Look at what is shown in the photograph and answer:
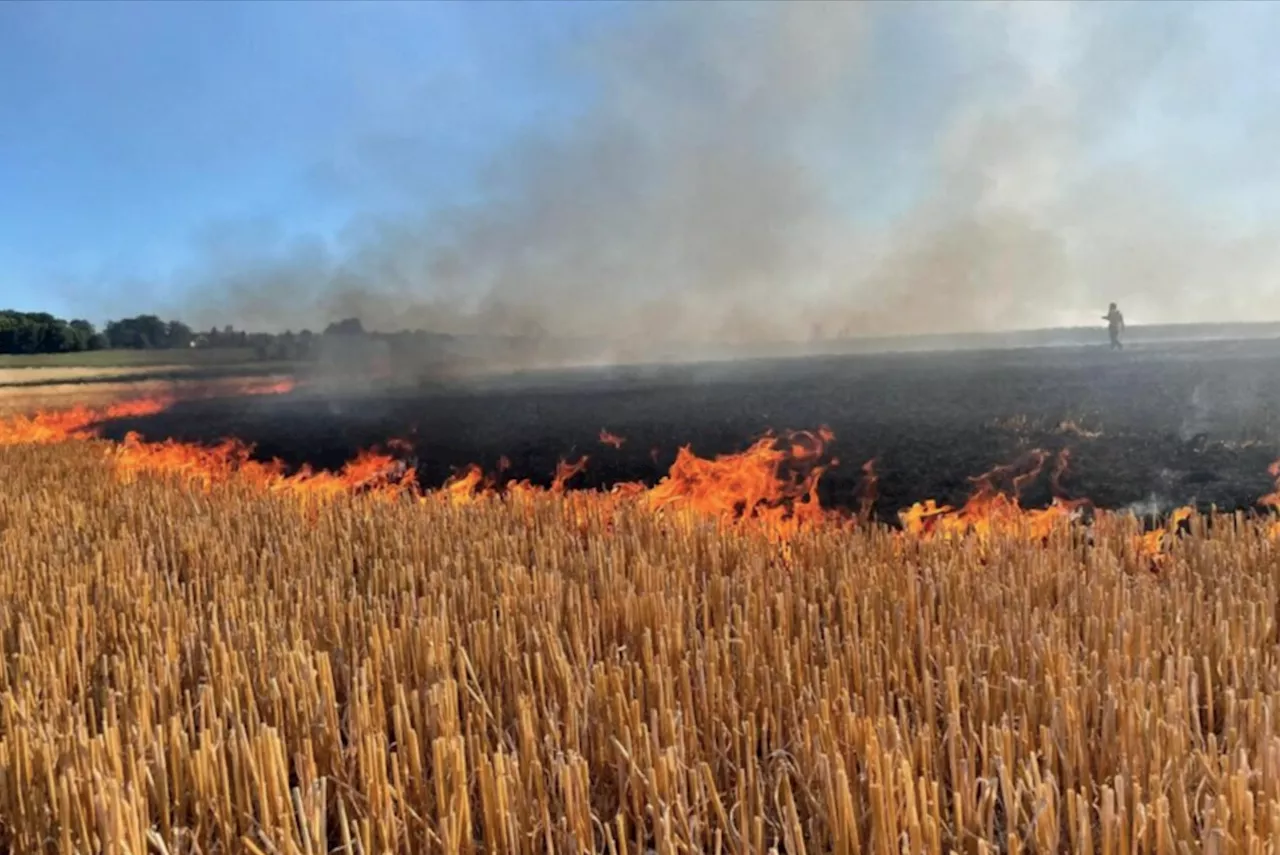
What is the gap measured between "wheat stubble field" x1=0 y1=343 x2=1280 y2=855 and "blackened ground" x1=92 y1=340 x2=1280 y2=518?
177 inches

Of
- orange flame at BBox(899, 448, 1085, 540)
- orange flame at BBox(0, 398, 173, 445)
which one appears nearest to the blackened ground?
orange flame at BBox(899, 448, 1085, 540)

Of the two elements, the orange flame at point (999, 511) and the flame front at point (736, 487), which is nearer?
the orange flame at point (999, 511)

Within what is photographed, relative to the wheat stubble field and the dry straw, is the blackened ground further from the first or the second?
the dry straw

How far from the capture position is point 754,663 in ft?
10.5

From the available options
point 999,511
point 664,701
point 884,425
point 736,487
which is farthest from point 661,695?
point 884,425

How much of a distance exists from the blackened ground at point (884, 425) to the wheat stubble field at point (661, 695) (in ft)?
14.8

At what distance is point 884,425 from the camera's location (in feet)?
44.3

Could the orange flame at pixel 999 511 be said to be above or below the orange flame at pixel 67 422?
below

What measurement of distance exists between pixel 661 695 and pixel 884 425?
11178 millimetres

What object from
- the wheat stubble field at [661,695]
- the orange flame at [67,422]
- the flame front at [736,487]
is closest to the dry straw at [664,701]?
the wheat stubble field at [661,695]

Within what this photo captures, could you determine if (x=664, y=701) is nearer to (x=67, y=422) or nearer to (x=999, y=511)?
(x=999, y=511)

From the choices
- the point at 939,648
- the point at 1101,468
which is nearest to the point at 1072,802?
the point at 939,648

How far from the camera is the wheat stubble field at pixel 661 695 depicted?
91.6 inches

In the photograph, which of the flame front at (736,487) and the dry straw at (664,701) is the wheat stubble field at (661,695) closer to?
the dry straw at (664,701)
